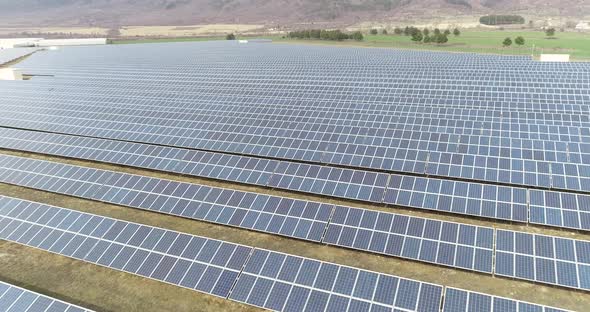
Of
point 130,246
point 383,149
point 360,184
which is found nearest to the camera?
point 130,246

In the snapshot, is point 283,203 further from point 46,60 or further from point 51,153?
point 46,60

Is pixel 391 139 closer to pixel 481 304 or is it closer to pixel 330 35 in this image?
pixel 481 304

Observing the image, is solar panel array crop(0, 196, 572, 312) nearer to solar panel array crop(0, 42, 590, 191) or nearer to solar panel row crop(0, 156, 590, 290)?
solar panel row crop(0, 156, 590, 290)

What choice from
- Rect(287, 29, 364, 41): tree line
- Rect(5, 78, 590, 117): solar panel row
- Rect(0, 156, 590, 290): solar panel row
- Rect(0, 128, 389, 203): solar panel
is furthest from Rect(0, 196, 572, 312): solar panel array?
Rect(287, 29, 364, 41): tree line

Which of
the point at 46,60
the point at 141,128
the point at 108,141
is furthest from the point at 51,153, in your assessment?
the point at 46,60

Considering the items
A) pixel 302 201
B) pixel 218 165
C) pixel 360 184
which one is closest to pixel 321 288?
pixel 302 201

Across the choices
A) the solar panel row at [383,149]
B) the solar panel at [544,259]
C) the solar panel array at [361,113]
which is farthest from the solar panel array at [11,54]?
the solar panel at [544,259]

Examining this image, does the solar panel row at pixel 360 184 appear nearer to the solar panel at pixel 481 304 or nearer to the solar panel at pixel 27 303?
the solar panel at pixel 481 304
